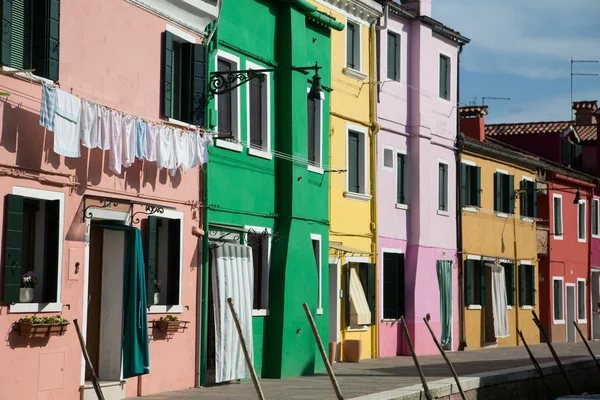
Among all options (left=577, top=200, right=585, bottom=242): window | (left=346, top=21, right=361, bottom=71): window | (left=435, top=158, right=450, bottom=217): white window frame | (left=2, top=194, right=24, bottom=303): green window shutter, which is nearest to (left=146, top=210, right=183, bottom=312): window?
(left=2, top=194, right=24, bottom=303): green window shutter

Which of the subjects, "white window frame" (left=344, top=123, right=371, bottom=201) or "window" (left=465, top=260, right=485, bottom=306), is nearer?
"white window frame" (left=344, top=123, right=371, bottom=201)

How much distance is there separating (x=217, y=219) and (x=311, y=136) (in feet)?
15.7

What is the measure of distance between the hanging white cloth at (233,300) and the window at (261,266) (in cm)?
91

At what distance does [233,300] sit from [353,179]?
28.7 ft

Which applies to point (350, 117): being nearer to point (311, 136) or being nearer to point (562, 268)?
point (311, 136)

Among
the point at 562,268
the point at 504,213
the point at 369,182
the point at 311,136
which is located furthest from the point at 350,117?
the point at 562,268

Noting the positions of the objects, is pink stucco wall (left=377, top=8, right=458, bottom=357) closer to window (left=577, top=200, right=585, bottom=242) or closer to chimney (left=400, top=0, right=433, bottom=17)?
chimney (left=400, top=0, right=433, bottom=17)

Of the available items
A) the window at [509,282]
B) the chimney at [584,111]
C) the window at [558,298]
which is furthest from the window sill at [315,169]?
the chimney at [584,111]

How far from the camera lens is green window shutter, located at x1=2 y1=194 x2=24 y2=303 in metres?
14.0

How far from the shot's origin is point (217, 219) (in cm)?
1962

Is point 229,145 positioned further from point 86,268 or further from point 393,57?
point 393,57

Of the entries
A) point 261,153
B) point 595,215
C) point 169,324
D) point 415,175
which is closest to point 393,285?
point 415,175

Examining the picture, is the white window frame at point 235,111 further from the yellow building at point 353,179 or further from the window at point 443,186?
the window at point 443,186

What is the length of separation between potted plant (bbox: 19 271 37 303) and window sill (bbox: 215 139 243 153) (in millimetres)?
5572
